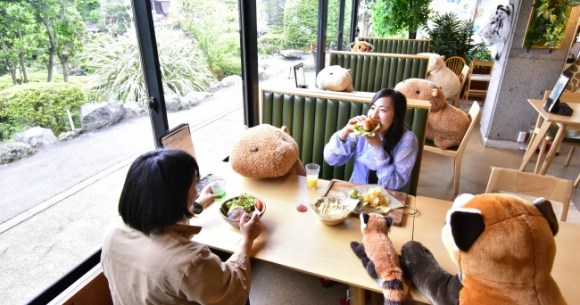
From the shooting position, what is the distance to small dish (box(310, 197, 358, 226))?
1.29m

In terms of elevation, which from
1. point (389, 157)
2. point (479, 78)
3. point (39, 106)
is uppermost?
point (39, 106)

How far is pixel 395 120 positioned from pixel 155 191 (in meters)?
1.29

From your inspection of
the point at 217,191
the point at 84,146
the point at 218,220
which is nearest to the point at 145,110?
the point at 84,146

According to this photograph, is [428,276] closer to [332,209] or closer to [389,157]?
[332,209]

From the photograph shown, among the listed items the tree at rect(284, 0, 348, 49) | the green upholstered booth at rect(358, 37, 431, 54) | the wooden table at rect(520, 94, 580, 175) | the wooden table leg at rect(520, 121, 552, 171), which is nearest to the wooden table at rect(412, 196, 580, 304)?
the wooden table at rect(520, 94, 580, 175)

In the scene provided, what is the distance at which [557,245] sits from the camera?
1216mm

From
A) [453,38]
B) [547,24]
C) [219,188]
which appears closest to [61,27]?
[219,188]

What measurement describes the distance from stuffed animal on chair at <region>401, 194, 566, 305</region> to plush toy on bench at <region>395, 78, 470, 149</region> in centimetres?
226

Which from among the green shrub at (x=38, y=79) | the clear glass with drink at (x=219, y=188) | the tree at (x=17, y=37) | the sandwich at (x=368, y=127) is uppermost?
the tree at (x=17, y=37)

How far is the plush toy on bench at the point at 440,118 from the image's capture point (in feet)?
9.90

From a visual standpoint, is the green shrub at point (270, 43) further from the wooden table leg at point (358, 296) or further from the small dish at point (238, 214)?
the wooden table leg at point (358, 296)

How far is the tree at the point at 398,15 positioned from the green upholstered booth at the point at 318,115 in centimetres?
432

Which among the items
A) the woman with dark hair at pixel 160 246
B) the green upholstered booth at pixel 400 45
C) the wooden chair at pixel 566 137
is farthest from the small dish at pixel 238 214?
the green upholstered booth at pixel 400 45

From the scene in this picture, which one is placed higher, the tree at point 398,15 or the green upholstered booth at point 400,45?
the tree at point 398,15
